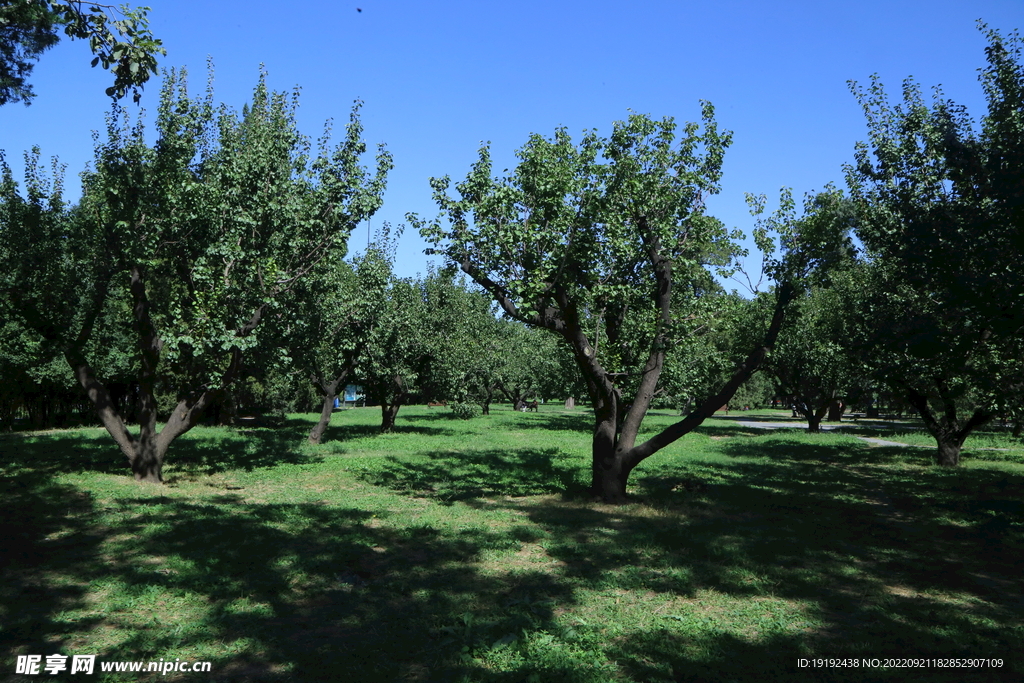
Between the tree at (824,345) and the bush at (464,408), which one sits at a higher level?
the tree at (824,345)

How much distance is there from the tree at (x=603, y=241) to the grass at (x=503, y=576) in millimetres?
2391

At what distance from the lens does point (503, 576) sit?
865cm

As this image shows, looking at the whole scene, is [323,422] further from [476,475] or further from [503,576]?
[503,576]

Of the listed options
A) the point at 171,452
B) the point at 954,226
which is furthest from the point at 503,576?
the point at 171,452

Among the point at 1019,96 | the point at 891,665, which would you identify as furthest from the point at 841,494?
the point at 891,665

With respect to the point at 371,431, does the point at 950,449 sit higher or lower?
higher

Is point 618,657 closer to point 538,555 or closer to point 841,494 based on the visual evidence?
point 538,555

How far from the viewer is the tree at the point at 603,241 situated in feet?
42.8

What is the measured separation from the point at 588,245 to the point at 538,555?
229 inches

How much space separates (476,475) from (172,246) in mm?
9056

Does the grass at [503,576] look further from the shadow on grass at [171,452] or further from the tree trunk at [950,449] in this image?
the tree trunk at [950,449]

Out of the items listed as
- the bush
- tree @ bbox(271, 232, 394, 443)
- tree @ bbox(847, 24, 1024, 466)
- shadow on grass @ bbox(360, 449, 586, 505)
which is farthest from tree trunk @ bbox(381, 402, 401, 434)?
tree @ bbox(847, 24, 1024, 466)

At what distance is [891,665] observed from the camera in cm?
594

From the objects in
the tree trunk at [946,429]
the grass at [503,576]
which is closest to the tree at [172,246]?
the grass at [503,576]
